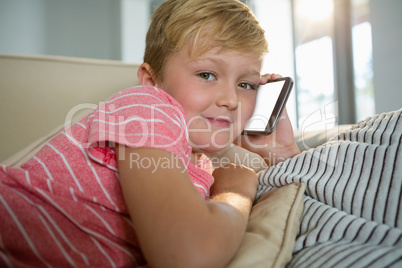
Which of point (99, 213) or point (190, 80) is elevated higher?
point (190, 80)

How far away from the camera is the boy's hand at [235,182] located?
2.14 ft

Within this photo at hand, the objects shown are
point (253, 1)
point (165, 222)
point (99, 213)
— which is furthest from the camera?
point (253, 1)

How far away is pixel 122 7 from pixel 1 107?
265 centimetres

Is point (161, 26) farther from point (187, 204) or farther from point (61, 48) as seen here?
point (61, 48)

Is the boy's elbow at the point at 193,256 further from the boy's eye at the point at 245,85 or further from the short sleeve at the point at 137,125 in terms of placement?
the boy's eye at the point at 245,85

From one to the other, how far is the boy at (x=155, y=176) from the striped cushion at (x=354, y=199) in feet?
→ 0.35

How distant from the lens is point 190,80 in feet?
2.25

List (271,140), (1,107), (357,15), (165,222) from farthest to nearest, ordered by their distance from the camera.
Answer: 1. (357,15)
2. (1,107)
3. (271,140)
4. (165,222)

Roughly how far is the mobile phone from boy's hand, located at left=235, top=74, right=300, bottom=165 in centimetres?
4

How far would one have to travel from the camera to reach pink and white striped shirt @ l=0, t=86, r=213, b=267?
45 cm

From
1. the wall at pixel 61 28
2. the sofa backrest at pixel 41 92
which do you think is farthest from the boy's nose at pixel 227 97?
the wall at pixel 61 28

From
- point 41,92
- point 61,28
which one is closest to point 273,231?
point 41,92

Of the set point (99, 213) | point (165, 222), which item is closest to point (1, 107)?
point (99, 213)

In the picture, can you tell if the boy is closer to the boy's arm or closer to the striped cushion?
the boy's arm
